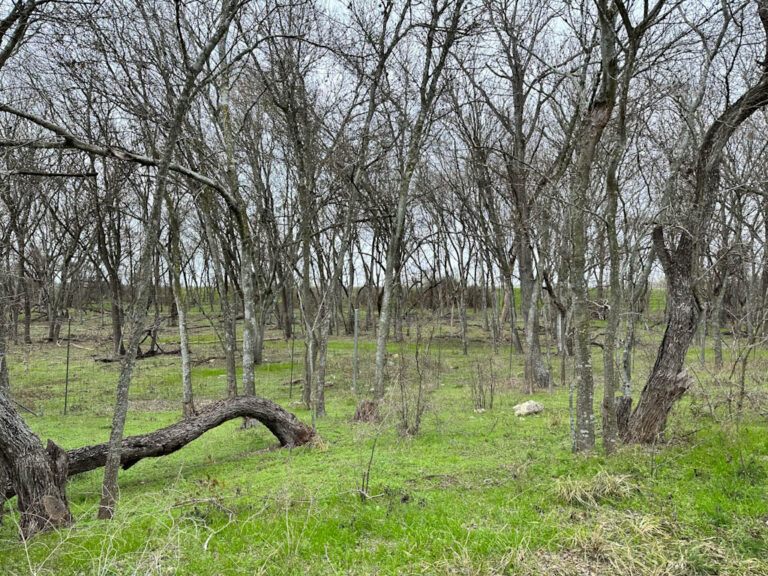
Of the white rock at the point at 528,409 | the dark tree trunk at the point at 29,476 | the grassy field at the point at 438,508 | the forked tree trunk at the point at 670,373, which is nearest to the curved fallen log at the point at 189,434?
the grassy field at the point at 438,508

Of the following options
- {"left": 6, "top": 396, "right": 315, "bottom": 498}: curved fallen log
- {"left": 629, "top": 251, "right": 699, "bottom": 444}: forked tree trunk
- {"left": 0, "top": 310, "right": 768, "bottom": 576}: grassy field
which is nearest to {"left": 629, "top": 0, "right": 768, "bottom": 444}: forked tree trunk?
{"left": 629, "top": 251, "right": 699, "bottom": 444}: forked tree trunk

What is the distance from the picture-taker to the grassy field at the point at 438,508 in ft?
12.1

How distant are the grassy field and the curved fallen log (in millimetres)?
374

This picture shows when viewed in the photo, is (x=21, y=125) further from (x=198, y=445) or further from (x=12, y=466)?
(x=12, y=466)

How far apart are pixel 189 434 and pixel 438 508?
3619 millimetres

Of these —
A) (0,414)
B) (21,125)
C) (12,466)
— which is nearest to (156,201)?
(0,414)

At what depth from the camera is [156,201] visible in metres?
4.73

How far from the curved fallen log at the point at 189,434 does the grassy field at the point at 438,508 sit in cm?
37

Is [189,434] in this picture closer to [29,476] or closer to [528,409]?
[29,476]

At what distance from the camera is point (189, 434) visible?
6.49 meters

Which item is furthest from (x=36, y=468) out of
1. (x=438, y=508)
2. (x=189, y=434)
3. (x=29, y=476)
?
(x=438, y=508)

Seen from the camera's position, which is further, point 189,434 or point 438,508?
point 189,434

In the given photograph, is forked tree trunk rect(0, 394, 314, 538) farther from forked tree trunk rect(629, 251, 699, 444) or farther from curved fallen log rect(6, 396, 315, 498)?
forked tree trunk rect(629, 251, 699, 444)

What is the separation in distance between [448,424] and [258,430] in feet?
12.5
